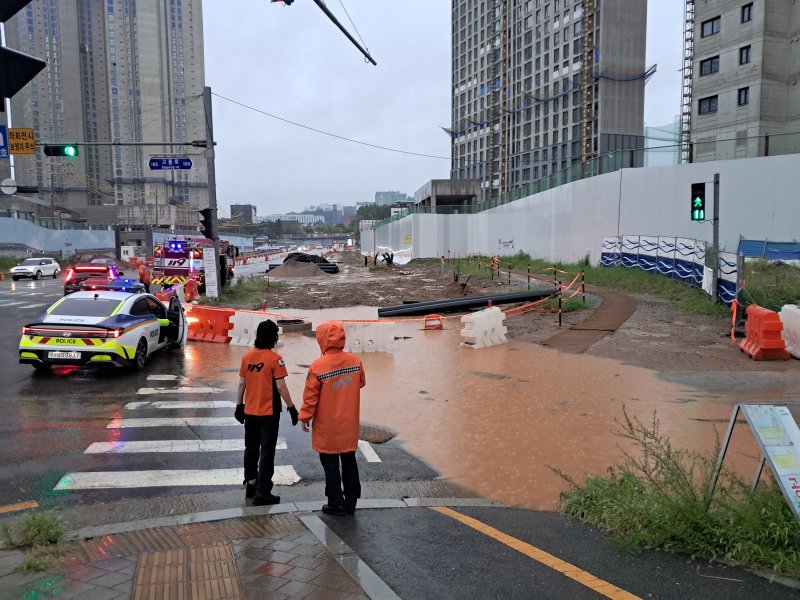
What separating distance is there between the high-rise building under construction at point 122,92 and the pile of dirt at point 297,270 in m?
14.5

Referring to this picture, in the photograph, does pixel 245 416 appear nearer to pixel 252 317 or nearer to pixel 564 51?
pixel 252 317

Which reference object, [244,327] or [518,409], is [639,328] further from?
[244,327]

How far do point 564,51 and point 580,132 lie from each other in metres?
12.6

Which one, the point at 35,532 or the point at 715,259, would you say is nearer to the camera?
the point at 35,532

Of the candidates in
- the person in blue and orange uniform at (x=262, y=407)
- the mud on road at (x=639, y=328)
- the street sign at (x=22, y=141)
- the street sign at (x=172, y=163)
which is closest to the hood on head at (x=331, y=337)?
the person in blue and orange uniform at (x=262, y=407)

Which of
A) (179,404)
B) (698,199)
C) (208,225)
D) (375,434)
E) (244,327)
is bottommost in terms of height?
(375,434)

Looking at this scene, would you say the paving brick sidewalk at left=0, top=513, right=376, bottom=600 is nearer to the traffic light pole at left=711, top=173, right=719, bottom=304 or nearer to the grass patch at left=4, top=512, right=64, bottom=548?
the grass patch at left=4, top=512, right=64, bottom=548

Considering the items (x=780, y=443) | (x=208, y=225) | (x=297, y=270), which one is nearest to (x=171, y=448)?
(x=780, y=443)

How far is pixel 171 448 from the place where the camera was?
750 cm

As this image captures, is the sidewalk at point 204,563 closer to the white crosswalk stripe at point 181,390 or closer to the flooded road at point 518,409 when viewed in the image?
the flooded road at point 518,409

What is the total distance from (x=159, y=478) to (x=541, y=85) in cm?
10402

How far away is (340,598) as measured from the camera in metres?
3.80

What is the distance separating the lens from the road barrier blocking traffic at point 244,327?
52.3ft

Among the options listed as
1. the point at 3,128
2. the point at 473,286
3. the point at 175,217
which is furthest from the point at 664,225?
the point at 175,217
